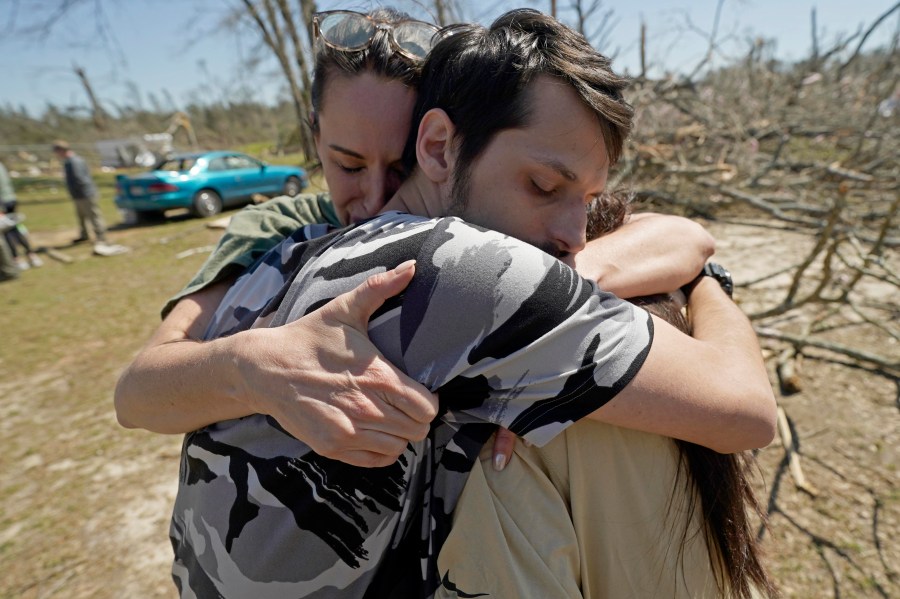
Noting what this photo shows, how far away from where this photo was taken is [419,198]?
1271mm

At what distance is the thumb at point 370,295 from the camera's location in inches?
32.6

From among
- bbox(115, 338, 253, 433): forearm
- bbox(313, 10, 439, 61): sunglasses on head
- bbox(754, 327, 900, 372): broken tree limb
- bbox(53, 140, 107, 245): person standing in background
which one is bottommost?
bbox(754, 327, 900, 372): broken tree limb

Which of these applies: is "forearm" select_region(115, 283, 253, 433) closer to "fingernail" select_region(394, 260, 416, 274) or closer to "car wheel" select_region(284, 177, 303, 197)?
"fingernail" select_region(394, 260, 416, 274)

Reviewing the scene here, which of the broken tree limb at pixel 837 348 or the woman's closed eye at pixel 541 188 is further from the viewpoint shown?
the broken tree limb at pixel 837 348

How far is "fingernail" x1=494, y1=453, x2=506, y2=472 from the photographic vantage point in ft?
3.05

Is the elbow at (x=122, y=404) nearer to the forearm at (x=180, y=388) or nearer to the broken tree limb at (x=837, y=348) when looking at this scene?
the forearm at (x=180, y=388)

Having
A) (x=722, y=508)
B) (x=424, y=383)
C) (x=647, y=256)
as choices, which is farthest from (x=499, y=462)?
(x=647, y=256)

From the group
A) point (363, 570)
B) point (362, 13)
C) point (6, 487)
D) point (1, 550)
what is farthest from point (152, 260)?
point (363, 570)

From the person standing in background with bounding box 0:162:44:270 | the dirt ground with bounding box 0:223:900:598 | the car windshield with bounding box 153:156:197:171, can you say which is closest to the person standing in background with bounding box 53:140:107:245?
the person standing in background with bounding box 0:162:44:270

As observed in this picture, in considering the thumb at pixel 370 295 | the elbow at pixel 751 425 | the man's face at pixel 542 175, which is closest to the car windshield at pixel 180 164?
the man's face at pixel 542 175

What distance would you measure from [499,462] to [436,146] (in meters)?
0.72

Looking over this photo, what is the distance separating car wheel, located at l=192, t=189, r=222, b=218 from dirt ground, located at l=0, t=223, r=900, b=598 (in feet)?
29.9

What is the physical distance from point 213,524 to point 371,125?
1.02m

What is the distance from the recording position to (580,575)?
97 centimetres
